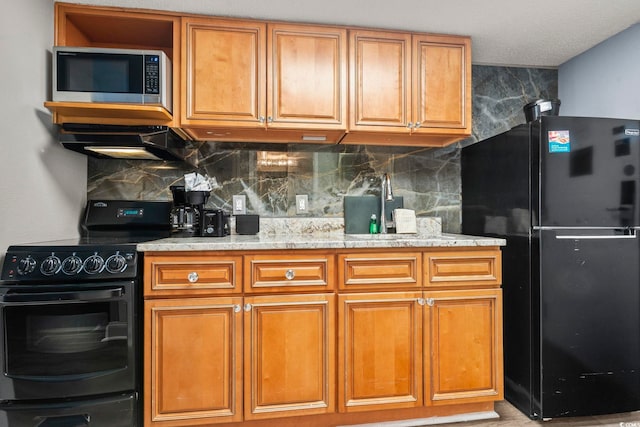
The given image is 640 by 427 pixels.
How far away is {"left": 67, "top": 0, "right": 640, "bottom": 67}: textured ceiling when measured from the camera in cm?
187

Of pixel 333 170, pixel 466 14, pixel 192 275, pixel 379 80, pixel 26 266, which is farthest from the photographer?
pixel 333 170

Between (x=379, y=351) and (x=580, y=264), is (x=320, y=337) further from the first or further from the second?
(x=580, y=264)

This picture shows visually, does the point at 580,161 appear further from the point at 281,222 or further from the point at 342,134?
the point at 281,222

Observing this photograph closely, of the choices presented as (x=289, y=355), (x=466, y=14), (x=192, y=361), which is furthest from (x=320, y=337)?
(x=466, y=14)

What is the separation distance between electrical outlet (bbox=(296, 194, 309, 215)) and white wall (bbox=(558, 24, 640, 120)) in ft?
7.11

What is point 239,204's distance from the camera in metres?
2.32

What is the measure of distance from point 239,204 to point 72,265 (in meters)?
1.02

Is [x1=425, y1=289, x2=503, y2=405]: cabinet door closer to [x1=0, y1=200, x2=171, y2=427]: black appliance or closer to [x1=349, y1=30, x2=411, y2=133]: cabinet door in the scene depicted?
[x1=349, y1=30, x2=411, y2=133]: cabinet door

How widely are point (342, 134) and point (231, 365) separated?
4.84 ft

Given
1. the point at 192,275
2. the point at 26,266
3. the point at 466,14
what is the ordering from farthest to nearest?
the point at 466,14, the point at 192,275, the point at 26,266

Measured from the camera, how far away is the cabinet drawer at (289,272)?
170 cm

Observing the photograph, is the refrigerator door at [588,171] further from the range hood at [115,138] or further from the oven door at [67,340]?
the oven door at [67,340]

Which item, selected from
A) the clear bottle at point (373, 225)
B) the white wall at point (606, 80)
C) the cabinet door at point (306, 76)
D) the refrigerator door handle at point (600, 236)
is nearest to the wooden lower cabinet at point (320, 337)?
the refrigerator door handle at point (600, 236)

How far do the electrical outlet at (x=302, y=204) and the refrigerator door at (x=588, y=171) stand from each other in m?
1.40
